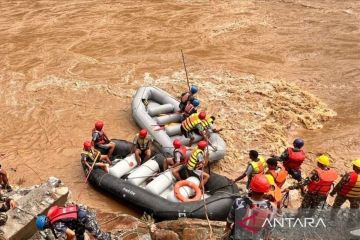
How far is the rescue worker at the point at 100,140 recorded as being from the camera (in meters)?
8.27

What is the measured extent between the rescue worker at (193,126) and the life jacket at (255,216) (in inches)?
165

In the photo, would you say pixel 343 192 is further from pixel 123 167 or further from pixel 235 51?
pixel 235 51

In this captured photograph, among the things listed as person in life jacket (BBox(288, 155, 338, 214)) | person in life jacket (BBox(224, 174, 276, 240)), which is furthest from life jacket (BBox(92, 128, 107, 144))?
person in life jacket (BBox(224, 174, 276, 240))

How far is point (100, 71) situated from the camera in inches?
524

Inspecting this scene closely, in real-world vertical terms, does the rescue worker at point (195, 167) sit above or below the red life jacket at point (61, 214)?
below

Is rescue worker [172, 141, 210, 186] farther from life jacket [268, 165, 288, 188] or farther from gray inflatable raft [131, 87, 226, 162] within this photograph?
life jacket [268, 165, 288, 188]

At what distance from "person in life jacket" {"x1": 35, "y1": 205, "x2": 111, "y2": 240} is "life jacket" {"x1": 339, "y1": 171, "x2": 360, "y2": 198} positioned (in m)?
3.51

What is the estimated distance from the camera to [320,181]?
5879 millimetres

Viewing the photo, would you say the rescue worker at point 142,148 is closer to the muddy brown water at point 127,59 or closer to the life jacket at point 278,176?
the muddy brown water at point 127,59

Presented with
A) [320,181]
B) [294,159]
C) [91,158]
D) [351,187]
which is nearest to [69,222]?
[91,158]

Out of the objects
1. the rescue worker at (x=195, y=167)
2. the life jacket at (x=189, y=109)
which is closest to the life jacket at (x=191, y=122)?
the life jacket at (x=189, y=109)

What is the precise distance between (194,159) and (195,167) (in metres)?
0.18

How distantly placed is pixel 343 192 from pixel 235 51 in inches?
367

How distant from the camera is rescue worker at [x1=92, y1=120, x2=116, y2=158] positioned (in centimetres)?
827
